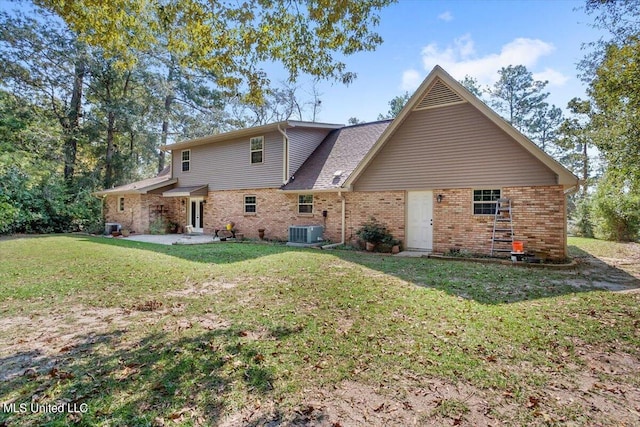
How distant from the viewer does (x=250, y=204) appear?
16688 millimetres

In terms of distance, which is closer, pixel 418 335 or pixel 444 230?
pixel 418 335

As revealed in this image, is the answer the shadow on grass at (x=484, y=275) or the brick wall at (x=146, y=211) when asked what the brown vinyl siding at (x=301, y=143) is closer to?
the shadow on grass at (x=484, y=275)

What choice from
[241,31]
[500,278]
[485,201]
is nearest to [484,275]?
[500,278]

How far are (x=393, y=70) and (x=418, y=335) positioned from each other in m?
8.37

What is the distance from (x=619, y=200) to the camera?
1557cm

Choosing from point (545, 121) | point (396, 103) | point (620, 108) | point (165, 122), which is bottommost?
point (620, 108)

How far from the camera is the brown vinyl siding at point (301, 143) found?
1577 cm

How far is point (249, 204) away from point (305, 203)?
11.2 feet

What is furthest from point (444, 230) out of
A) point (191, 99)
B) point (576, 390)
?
point (191, 99)

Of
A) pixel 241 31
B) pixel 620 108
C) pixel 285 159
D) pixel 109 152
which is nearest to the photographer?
pixel 241 31

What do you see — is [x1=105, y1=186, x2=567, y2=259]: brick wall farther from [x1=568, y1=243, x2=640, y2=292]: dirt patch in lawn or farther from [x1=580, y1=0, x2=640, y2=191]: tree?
[x1=580, y1=0, x2=640, y2=191]: tree

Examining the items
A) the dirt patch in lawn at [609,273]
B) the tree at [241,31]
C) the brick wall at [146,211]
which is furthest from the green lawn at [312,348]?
the brick wall at [146,211]

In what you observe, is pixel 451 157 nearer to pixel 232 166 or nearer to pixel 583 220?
pixel 232 166

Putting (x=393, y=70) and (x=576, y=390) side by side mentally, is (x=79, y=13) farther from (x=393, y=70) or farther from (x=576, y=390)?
(x=576, y=390)
